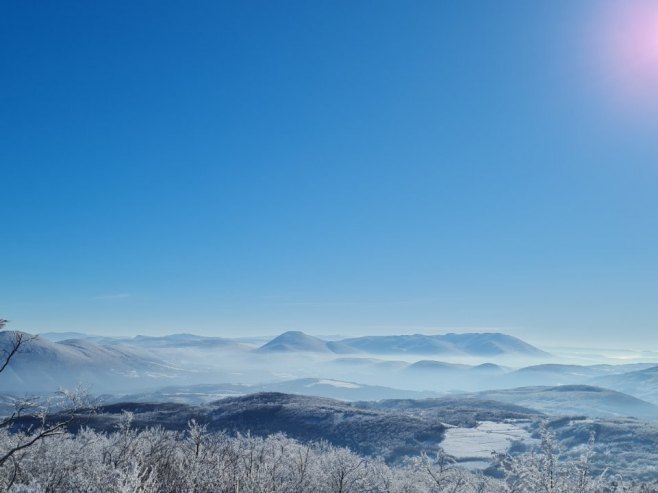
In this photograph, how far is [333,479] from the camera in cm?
4484

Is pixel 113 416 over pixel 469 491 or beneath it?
beneath

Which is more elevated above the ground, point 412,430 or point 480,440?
point 412,430

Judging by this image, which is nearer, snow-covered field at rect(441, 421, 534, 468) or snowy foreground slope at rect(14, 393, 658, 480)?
snow-covered field at rect(441, 421, 534, 468)

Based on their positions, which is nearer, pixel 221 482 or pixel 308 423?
pixel 221 482

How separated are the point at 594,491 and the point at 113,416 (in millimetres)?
140098

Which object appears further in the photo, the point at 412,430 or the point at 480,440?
the point at 412,430

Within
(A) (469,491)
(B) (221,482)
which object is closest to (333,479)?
(A) (469,491)

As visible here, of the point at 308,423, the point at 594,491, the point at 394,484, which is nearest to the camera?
the point at 594,491

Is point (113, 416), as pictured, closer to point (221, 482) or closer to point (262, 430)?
point (262, 430)

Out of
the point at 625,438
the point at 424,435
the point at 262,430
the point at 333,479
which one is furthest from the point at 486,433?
the point at 333,479

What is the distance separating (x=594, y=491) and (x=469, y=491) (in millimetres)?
21381

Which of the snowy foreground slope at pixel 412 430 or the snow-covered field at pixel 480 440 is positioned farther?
the snowy foreground slope at pixel 412 430

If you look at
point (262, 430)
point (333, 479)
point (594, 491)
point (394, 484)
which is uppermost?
point (594, 491)

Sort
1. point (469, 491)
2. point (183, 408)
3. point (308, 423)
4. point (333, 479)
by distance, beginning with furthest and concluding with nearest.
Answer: point (183, 408)
point (308, 423)
point (333, 479)
point (469, 491)
